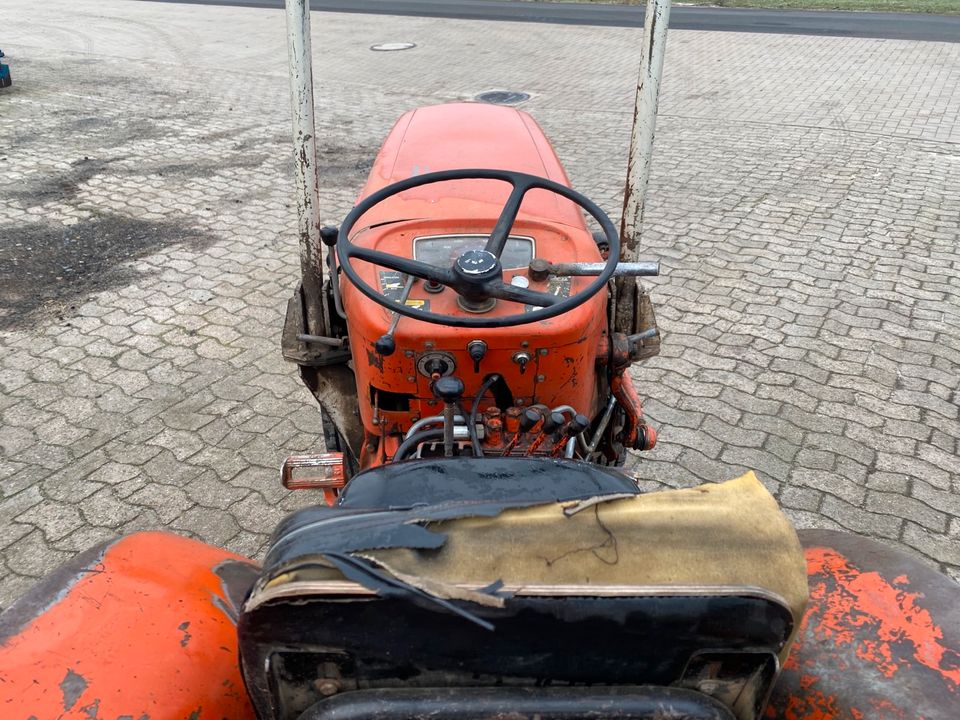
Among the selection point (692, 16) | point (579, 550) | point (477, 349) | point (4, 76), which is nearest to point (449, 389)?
point (477, 349)

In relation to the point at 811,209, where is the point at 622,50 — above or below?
above

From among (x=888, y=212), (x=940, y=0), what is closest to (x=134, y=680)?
(x=888, y=212)

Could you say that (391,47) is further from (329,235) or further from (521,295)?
(521,295)

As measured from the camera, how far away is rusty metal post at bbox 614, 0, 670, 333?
7.41 ft

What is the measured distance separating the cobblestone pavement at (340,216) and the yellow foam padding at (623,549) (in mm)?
2030

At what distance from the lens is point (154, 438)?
3.47 meters

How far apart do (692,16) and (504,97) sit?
25.6 ft

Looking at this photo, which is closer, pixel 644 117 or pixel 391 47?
pixel 644 117

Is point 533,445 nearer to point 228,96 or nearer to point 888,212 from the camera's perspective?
point 888,212

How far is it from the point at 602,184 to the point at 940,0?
15382mm

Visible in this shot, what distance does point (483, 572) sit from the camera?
116 cm

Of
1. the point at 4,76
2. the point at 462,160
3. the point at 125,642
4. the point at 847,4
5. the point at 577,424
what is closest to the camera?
the point at 125,642

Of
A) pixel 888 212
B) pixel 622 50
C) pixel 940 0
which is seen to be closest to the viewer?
pixel 888 212

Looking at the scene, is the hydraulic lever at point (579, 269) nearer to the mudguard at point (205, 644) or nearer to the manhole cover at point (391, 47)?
the mudguard at point (205, 644)
